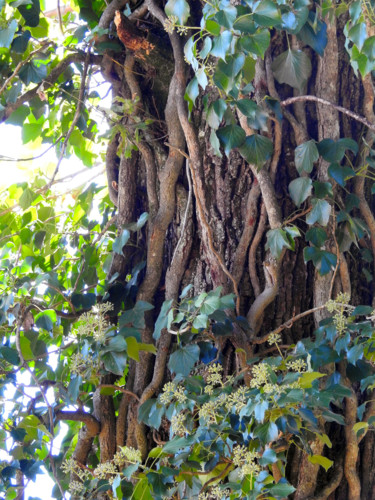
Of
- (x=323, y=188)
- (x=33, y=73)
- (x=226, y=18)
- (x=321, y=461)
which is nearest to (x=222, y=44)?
(x=226, y=18)

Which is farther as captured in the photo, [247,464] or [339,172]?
[339,172]

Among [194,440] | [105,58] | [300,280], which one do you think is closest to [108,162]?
[105,58]

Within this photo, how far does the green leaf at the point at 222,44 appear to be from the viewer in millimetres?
1037

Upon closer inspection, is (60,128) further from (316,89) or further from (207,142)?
(316,89)

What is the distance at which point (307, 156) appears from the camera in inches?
51.6

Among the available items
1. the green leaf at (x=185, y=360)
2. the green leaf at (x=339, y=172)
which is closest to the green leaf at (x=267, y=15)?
the green leaf at (x=339, y=172)

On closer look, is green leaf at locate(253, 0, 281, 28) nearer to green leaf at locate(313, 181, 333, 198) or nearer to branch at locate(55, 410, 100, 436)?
green leaf at locate(313, 181, 333, 198)

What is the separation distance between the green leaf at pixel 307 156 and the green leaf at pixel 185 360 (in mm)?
439

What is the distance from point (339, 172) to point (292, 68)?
258 mm

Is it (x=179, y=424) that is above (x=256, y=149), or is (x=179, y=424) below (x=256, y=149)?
below

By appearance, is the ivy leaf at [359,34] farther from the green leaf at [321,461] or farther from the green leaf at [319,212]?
the green leaf at [321,461]

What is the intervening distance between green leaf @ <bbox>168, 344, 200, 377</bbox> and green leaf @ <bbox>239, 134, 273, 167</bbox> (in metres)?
0.40

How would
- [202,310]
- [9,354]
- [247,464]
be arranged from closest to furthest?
[247,464] < [202,310] < [9,354]

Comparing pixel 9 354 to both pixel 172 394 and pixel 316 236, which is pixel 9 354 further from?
pixel 316 236
